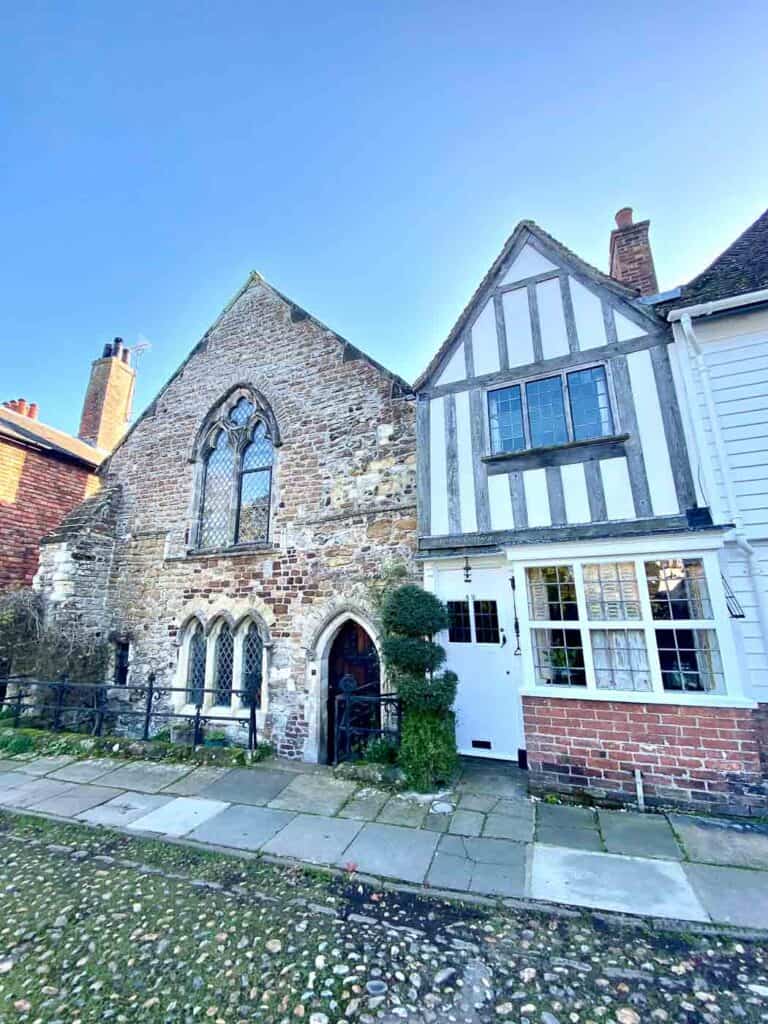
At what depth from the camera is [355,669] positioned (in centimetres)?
831

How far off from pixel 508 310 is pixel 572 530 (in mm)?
4053

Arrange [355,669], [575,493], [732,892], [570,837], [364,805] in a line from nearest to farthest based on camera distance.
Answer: [732,892] < [570,837] < [364,805] < [575,493] < [355,669]

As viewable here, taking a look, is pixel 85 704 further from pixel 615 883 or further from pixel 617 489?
pixel 617 489

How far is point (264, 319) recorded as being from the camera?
1098cm

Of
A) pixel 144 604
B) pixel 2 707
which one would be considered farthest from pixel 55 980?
pixel 2 707

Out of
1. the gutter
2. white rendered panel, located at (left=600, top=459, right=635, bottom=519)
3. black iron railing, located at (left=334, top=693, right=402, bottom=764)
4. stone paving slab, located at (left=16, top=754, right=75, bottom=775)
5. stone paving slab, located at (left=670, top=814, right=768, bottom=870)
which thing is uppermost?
the gutter

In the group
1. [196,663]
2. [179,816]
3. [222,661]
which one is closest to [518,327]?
[179,816]

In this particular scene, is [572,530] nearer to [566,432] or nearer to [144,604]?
[566,432]

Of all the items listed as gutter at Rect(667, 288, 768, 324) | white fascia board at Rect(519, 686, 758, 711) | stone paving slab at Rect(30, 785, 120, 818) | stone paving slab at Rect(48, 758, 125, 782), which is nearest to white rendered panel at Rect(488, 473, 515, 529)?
white fascia board at Rect(519, 686, 758, 711)

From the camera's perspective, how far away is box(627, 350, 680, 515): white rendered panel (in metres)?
5.94

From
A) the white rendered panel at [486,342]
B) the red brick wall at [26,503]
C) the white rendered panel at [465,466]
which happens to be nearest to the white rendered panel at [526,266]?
the white rendered panel at [486,342]

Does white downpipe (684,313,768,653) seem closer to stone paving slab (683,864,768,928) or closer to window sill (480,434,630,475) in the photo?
window sill (480,434,630,475)

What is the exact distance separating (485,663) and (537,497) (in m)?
2.74

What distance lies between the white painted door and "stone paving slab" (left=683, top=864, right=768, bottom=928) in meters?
2.88
